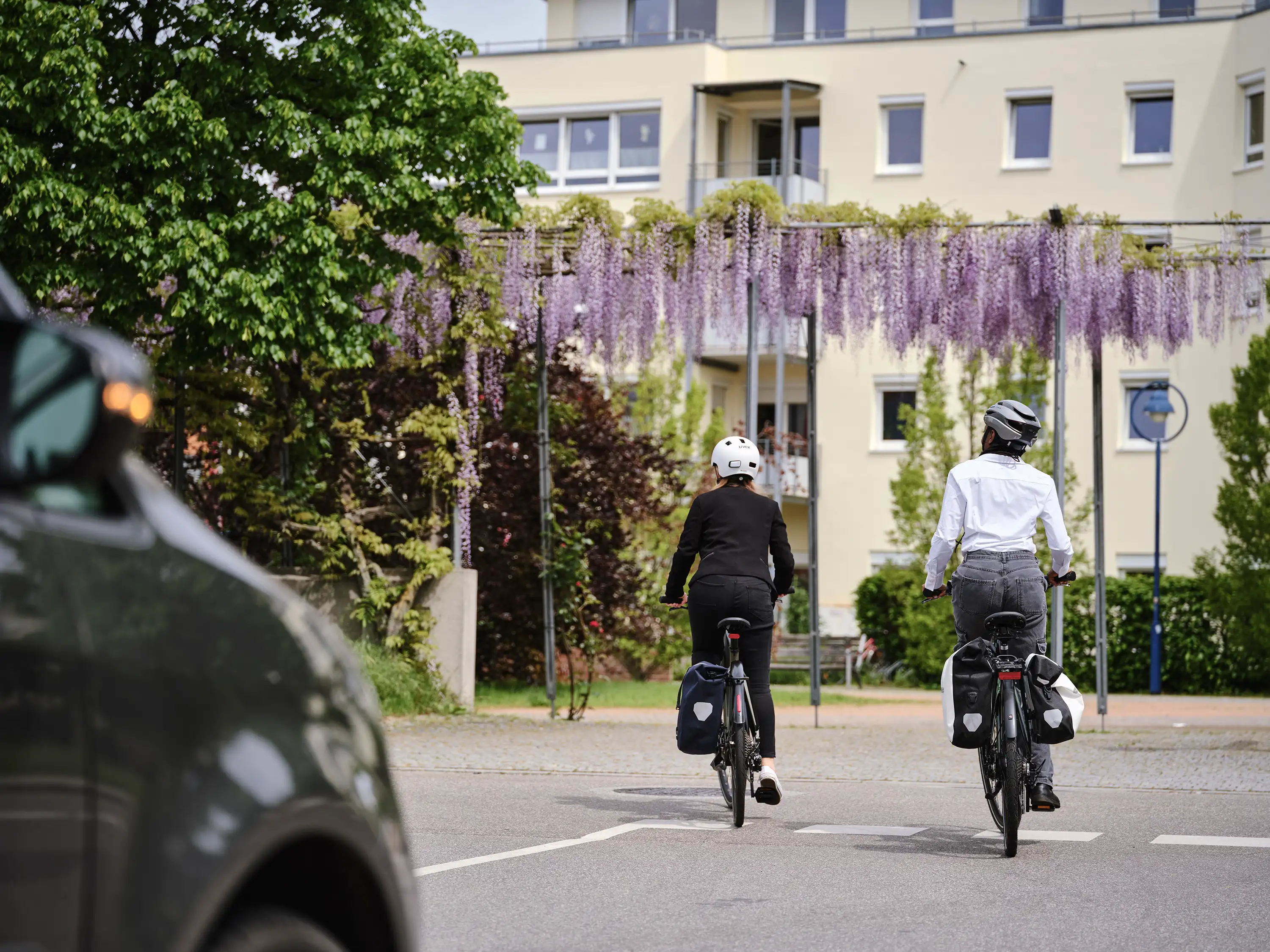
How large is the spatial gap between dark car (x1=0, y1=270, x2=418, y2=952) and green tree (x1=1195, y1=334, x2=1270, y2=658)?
24947mm

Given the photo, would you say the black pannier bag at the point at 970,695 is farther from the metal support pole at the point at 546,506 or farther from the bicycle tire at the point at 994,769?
the metal support pole at the point at 546,506

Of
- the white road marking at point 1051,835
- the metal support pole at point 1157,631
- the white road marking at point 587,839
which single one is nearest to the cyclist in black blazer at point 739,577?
the white road marking at point 587,839

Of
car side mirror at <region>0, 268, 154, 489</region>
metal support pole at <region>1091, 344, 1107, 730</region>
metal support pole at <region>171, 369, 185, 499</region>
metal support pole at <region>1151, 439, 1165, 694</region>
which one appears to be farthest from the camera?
metal support pole at <region>1151, 439, 1165, 694</region>

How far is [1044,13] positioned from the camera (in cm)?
3953

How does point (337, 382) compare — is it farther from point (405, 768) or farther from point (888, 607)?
point (888, 607)

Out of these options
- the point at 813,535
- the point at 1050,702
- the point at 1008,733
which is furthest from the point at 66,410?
the point at 813,535

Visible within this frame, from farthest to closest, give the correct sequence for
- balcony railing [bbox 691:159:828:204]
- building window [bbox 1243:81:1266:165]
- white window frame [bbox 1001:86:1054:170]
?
balcony railing [bbox 691:159:828:204], white window frame [bbox 1001:86:1054:170], building window [bbox 1243:81:1266:165]

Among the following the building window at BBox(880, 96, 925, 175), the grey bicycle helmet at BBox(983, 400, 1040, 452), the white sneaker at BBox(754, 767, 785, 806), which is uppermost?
the building window at BBox(880, 96, 925, 175)

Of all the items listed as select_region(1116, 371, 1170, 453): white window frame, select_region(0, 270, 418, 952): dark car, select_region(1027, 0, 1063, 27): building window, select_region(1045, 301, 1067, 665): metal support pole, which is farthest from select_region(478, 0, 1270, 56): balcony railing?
select_region(0, 270, 418, 952): dark car

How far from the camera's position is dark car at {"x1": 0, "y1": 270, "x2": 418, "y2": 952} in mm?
2143

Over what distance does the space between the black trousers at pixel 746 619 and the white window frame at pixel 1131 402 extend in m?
27.7

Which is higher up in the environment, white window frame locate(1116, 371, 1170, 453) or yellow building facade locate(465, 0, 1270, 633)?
yellow building facade locate(465, 0, 1270, 633)

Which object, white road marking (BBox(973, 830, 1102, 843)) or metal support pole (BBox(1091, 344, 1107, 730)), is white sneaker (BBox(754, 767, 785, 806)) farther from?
metal support pole (BBox(1091, 344, 1107, 730))

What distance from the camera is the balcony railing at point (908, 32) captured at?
37.2 meters
